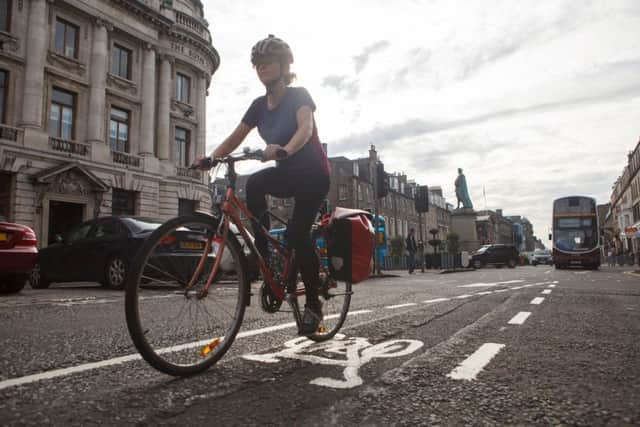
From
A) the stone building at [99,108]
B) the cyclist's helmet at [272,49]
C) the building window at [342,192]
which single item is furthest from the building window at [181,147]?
the cyclist's helmet at [272,49]

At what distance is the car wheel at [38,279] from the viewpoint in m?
10.0

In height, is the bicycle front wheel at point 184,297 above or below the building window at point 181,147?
below

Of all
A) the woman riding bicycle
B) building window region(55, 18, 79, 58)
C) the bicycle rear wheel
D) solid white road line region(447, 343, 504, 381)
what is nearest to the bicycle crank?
the woman riding bicycle

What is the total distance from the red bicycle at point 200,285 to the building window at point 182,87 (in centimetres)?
2729

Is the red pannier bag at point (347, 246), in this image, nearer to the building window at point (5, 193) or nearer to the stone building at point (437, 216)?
the building window at point (5, 193)

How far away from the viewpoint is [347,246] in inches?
129

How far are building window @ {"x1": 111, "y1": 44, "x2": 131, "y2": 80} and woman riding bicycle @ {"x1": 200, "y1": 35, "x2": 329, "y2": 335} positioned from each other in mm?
24085

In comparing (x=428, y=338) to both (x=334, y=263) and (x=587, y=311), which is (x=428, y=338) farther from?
(x=587, y=311)

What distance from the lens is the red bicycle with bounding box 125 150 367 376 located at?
218 centimetres

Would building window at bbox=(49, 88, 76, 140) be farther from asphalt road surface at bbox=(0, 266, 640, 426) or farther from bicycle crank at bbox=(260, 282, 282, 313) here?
bicycle crank at bbox=(260, 282, 282, 313)

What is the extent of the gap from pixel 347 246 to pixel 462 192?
5091cm

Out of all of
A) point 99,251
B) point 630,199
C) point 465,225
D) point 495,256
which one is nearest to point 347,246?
point 99,251

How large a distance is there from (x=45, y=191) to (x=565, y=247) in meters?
28.6

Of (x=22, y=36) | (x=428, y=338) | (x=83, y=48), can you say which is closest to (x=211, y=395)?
(x=428, y=338)
